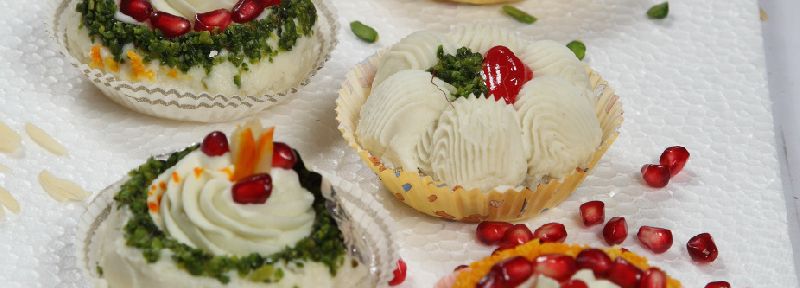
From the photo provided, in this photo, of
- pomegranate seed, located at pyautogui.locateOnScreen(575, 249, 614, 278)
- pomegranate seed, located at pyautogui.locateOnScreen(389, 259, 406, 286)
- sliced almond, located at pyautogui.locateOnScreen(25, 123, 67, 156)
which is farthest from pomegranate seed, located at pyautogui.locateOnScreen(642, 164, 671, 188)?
sliced almond, located at pyautogui.locateOnScreen(25, 123, 67, 156)

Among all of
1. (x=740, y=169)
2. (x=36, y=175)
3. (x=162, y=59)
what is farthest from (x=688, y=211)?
(x=36, y=175)

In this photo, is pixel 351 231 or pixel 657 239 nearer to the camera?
pixel 351 231

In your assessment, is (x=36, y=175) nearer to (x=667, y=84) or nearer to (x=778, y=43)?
(x=667, y=84)

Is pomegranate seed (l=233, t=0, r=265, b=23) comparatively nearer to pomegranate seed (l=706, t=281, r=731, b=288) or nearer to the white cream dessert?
the white cream dessert

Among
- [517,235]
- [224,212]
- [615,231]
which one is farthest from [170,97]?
[615,231]

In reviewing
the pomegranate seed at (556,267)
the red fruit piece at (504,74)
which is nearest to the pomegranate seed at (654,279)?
the pomegranate seed at (556,267)

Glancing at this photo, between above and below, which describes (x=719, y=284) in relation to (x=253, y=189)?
below

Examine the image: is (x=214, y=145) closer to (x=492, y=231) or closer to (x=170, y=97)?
(x=170, y=97)
